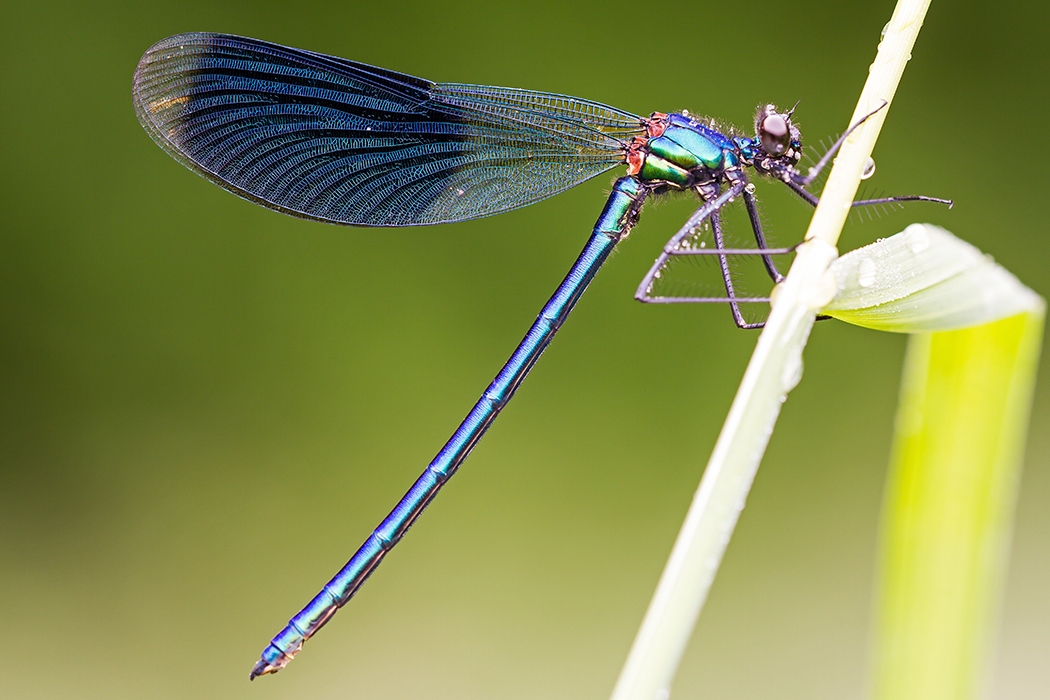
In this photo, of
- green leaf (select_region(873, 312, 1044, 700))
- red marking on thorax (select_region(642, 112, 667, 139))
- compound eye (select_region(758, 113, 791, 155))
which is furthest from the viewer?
red marking on thorax (select_region(642, 112, 667, 139))

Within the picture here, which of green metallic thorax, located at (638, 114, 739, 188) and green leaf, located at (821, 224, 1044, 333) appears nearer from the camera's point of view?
green leaf, located at (821, 224, 1044, 333)

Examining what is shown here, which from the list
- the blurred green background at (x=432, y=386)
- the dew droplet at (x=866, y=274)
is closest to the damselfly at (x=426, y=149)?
the dew droplet at (x=866, y=274)

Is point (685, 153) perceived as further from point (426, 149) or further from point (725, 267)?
point (426, 149)

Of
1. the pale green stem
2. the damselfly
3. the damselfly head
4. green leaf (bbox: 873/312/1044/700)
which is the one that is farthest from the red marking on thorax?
green leaf (bbox: 873/312/1044/700)

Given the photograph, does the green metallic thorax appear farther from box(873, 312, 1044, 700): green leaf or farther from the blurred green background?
box(873, 312, 1044, 700): green leaf

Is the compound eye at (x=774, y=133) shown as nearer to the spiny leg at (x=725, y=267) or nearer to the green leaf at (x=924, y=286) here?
the spiny leg at (x=725, y=267)

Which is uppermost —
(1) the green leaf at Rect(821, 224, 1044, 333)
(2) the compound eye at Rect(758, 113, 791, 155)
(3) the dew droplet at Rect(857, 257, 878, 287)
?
(2) the compound eye at Rect(758, 113, 791, 155)

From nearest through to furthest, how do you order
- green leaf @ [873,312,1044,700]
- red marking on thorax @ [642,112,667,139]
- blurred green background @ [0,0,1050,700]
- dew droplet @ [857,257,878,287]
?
1. green leaf @ [873,312,1044,700]
2. dew droplet @ [857,257,878,287]
3. red marking on thorax @ [642,112,667,139]
4. blurred green background @ [0,0,1050,700]
